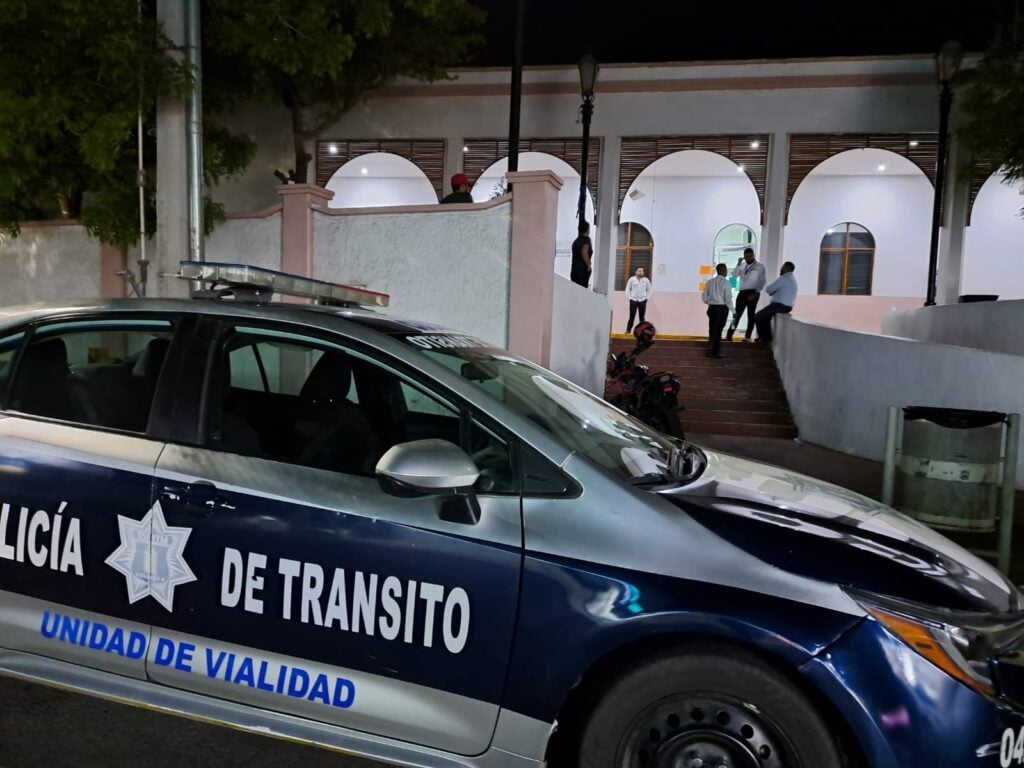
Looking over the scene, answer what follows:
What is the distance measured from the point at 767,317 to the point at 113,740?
11811 millimetres

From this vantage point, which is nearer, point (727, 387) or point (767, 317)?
point (727, 387)

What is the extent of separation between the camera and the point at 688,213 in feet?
61.5

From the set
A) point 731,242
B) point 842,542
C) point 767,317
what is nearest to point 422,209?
point 767,317

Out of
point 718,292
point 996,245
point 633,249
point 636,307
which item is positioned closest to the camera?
point 718,292

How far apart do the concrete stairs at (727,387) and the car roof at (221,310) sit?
797cm

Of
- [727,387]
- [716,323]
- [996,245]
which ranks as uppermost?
[996,245]

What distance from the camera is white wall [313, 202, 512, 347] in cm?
823

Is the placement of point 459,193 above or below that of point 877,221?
below

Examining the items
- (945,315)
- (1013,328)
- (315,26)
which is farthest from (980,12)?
(315,26)

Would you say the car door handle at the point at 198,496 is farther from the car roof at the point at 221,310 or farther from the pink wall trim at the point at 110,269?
the pink wall trim at the point at 110,269

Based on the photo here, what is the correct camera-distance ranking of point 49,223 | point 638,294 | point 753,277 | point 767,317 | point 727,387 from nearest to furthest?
1. point 49,223
2. point 727,387
3. point 767,317
4. point 753,277
5. point 638,294

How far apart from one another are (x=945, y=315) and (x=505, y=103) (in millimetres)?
8672

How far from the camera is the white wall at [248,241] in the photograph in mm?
9125

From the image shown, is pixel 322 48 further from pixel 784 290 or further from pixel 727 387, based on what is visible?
→ pixel 784 290
